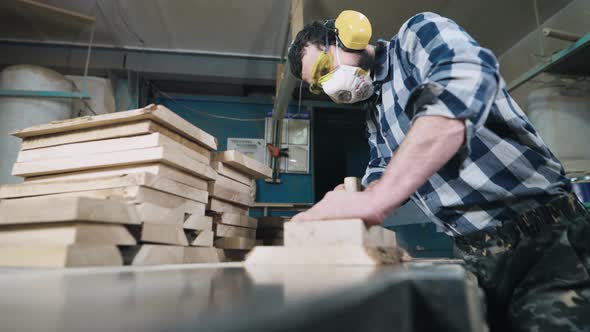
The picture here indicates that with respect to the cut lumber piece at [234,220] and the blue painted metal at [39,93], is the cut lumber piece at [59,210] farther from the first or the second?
the blue painted metal at [39,93]

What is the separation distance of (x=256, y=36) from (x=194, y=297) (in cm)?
534

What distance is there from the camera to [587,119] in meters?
4.01

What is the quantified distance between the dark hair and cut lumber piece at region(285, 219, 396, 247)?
1.35m

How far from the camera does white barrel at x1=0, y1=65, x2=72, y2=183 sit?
4175 mm

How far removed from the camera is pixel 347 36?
6.83 ft

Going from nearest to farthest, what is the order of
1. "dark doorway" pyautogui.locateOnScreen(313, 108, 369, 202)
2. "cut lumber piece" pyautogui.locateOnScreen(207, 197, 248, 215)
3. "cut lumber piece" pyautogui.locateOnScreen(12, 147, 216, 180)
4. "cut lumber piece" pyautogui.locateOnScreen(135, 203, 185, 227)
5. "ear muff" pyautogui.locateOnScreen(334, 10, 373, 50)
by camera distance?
"cut lumber piece" pyautogui.locateOnScreen(135, 203, 185, 227)
"cut lumber piece" pyautogui.locateOnScreen(12, 147, 216, 180)
"ear muff" pyautogui.locateOnScreen(334, 10, 373, 50)
"cut lumber piece" pyautogui.locateOnScreen(207, 197, 248, 215)
"dark doorway" pyautogui.locateOnScreen(313, 108, 369, 202)

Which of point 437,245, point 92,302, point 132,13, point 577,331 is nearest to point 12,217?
point 92,302

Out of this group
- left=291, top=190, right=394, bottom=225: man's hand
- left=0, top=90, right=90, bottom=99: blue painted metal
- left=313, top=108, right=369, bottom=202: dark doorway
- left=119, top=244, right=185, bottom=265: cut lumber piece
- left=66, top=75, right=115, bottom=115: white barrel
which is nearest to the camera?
left=291, top=190, right=394, bottom=225: man's hand

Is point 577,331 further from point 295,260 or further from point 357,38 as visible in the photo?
point 357,38

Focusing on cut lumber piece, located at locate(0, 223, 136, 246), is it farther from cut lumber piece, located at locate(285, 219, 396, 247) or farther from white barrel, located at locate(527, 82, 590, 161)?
white barrel, located at locate(527, 82, 590, 161)

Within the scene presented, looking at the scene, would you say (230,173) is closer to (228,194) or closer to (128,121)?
(228,194)

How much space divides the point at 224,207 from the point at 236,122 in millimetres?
3830

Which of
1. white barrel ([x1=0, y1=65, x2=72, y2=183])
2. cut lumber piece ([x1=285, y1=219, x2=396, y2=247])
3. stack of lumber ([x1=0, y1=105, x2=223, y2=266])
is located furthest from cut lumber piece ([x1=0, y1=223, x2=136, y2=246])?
white barrel ([x1=0, y1=65, x2=72, y2=183])

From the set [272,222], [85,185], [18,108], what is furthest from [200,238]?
[18,108]
